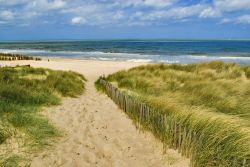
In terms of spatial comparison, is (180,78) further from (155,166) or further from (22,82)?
(155,166)

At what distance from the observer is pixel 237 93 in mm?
11102

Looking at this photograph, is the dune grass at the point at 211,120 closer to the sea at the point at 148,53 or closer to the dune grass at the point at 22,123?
the dune grass at the point at 22,123

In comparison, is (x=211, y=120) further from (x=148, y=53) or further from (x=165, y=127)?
(x=148, y=53)

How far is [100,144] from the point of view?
7387 millimetres

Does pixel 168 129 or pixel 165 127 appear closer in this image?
pixel 168 129

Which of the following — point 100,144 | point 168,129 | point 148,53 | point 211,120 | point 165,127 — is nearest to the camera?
point 211,120

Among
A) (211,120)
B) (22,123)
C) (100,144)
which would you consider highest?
(211,120)

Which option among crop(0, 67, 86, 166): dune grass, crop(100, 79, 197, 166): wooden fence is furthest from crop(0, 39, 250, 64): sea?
crop(100, 79, 197, 166): wooden fence

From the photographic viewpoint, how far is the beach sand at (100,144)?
20.7 ft

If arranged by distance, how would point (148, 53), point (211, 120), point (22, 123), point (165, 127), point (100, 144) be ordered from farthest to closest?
1. point (148, 53)
2. point (22, 123)
3. point (100, 144)
4. point (165, 127)
5. point (211, 120)

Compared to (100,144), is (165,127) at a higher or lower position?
higher

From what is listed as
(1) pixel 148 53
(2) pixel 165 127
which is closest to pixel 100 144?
(2) pixel 165 127

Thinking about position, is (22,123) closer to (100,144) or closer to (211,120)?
(100,144)

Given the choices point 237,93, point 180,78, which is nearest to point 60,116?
point 237,93
